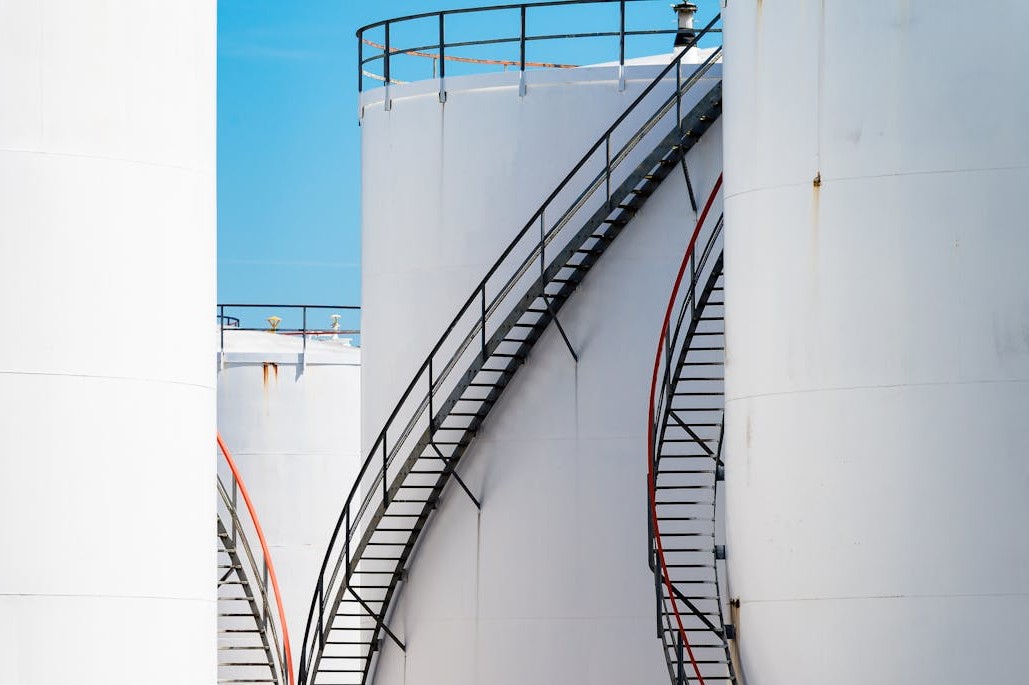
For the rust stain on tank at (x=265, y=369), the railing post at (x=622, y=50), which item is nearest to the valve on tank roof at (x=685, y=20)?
the railing post at (x=622, y=50)

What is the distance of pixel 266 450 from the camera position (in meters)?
32.6

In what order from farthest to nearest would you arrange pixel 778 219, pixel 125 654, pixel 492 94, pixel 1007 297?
pixel 492 94, pixel 778 219, pixel 1007 297, pixel 125 654

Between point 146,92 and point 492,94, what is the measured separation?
10.4 meters

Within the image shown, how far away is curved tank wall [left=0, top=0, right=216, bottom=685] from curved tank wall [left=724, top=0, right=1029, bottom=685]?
195 inches

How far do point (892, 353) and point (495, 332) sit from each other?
28.5ft

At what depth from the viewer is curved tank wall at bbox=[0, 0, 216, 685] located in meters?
→ 13.8

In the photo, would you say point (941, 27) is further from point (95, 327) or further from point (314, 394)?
point (314, 394)

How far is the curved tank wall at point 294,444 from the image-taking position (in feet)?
107

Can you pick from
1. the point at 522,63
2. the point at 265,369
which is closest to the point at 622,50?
the point at 522,63

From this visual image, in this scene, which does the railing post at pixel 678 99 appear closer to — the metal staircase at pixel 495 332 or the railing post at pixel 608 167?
the metal staircase at pixel 495 332

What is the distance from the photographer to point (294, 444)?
108 feet

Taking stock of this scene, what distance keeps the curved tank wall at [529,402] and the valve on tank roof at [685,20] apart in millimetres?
1680

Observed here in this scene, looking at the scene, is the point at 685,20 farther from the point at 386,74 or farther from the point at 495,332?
the point at 495,332

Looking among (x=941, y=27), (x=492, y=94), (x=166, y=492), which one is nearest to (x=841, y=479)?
(x=941, y=27)
